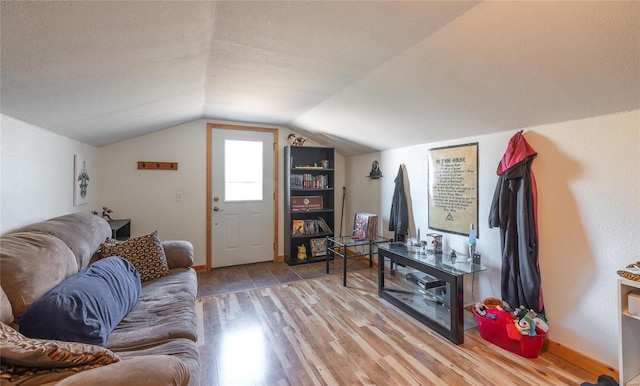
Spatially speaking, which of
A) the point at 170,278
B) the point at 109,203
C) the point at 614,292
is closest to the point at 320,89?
the point at 170,278

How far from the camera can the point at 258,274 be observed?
3.67 m

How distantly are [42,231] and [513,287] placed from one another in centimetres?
327

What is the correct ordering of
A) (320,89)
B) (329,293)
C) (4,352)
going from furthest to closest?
(329,293) < (320,89) < (4,352)

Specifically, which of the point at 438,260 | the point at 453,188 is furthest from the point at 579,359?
the point at 453,188

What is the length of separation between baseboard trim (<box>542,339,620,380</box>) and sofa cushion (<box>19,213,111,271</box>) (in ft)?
10.9

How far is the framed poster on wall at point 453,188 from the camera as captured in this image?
2.58 m

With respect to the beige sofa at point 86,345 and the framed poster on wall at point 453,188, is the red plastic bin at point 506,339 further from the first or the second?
the beige sofa at point 86,345

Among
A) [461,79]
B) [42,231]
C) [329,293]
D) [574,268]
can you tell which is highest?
[461,79]

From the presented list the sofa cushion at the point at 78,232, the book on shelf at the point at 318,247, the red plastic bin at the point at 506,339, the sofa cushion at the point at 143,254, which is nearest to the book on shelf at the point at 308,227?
the book on shelf at the point at 318,247

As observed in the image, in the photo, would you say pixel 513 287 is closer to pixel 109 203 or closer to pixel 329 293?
pixel 329 293

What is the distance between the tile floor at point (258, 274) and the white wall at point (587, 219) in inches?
90.3

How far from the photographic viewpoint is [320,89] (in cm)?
246

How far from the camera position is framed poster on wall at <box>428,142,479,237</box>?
2.58 meters

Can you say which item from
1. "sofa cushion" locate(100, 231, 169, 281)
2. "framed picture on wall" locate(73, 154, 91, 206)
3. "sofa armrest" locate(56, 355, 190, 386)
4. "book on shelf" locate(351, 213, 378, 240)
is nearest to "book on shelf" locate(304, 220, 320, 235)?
"book on shelf" locate(351, 213, 378, 240)
